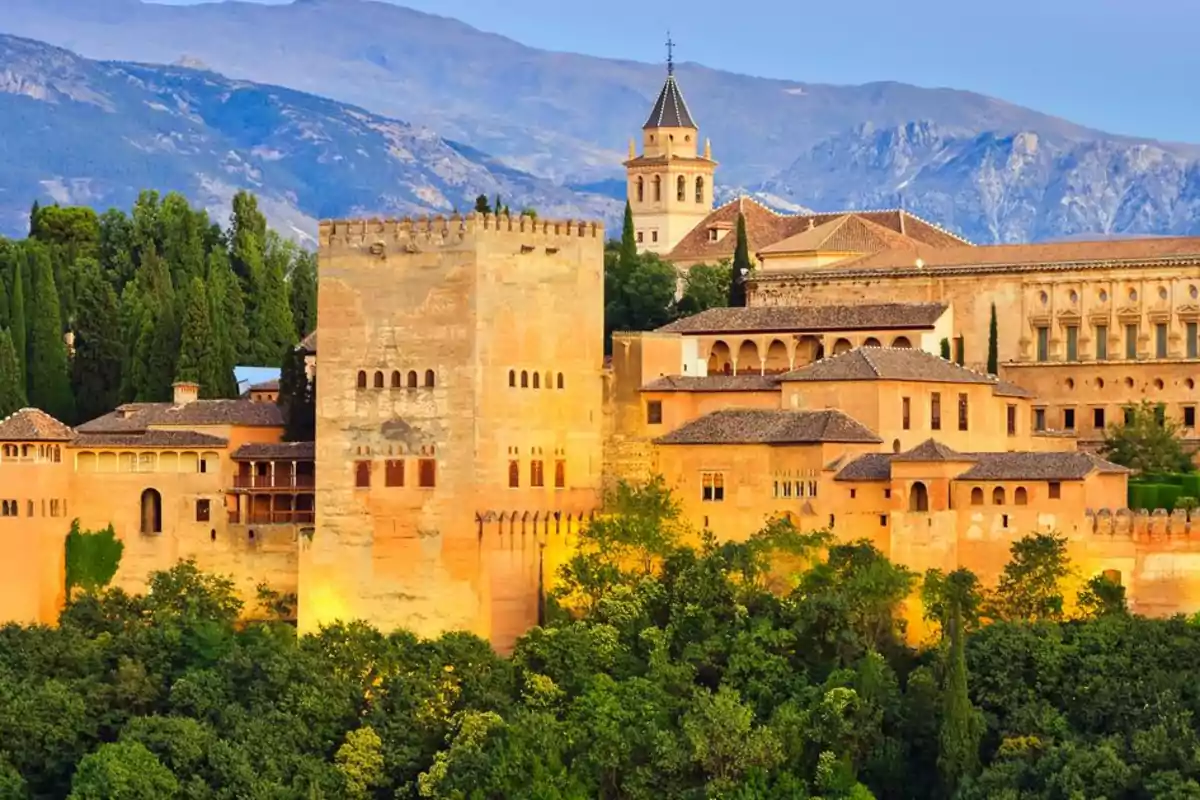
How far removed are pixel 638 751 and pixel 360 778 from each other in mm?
4669

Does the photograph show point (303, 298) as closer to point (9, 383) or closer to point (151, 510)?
point (9, 383)

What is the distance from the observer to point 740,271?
69250 mm

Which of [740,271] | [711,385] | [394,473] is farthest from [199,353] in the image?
[711,385]

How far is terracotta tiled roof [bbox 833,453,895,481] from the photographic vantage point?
178 ft

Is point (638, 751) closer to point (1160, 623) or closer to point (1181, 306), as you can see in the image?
point (1160, 623)

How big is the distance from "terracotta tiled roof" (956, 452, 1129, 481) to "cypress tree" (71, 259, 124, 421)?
22.3 metres

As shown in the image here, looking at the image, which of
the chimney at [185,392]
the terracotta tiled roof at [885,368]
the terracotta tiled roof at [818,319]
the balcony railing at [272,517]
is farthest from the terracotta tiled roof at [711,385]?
the chimney at [185,392]

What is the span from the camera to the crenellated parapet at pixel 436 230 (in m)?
55.7

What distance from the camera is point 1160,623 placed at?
51156 mm

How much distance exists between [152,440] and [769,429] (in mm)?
11505

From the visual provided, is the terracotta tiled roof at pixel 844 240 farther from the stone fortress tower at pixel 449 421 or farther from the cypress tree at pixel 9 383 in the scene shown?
the cypress tree at pixel 9 383

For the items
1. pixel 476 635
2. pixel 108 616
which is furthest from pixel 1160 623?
pixel 108 616

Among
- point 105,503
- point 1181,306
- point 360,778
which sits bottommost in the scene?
point 360,778

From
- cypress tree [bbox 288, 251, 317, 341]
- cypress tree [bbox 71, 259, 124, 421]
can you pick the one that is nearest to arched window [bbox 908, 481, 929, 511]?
cypress tree [bbox 71, 259, 124, 421]
